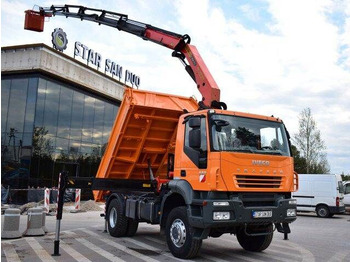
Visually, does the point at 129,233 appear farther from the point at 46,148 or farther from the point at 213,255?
the point at 46,148

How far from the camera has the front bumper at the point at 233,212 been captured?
22.2 ft

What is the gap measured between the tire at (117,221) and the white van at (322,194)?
520 inches

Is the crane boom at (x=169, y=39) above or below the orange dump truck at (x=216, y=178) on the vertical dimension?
above

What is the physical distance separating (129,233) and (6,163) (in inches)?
615

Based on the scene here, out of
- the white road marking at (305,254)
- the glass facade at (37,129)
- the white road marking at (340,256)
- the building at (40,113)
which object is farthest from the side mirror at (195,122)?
the building at (40,113)

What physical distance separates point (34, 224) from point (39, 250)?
2.18 metres

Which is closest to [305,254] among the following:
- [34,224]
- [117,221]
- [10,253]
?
[117,221]

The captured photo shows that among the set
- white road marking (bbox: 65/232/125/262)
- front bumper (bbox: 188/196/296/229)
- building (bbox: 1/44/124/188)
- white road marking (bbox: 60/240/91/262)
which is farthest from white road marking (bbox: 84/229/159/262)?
building (bbox: 1/44/124/188)

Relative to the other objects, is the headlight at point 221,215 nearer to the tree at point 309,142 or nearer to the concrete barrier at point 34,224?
the concrete barrier at point 34,224

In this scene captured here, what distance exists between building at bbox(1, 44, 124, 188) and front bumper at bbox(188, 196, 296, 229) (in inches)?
718

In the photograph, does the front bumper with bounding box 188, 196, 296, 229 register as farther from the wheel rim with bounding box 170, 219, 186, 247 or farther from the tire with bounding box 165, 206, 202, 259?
the wheel rim with bounding box 170, 219, 186, 247

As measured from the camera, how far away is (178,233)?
753 cm

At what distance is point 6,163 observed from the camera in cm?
2291

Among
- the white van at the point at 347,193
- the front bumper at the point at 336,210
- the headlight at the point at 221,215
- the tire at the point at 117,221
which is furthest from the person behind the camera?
the white van at the point at 347,193
